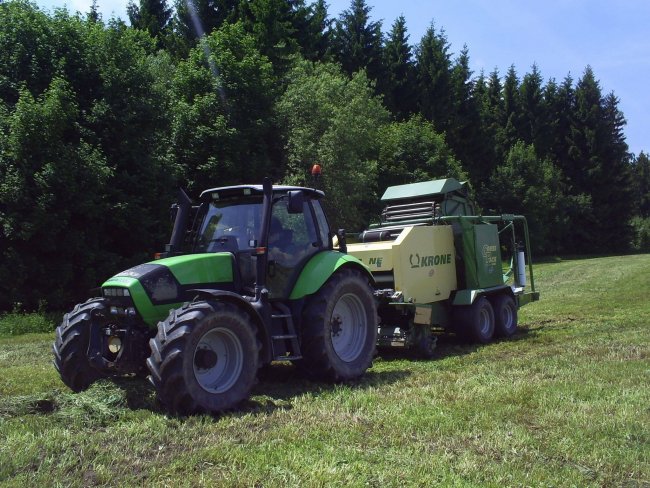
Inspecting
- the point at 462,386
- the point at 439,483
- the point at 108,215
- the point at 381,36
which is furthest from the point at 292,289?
the point at 381,36

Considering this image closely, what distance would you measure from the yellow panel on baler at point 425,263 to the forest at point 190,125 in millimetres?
8999

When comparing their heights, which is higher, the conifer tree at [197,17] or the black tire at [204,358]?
the conifer tree at [197,17]

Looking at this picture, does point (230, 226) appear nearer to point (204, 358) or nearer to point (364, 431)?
point (204, 358)

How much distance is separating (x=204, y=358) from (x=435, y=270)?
5476mm

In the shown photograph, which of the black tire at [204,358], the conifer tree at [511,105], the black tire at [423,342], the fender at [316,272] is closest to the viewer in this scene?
the black tire at [204,358]

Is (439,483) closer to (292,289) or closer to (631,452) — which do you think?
(631,452)

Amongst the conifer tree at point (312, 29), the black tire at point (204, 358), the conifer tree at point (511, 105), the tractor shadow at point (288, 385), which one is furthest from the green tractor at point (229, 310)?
the conifer tree at point (511, 105)

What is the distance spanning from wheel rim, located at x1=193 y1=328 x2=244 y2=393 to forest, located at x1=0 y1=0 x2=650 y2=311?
10480mm

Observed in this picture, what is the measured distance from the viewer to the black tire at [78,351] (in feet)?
20.2

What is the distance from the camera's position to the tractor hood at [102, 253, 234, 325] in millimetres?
5953

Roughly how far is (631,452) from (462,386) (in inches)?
90.7

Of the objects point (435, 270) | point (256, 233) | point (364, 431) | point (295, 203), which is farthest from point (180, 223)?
point (435, 270)

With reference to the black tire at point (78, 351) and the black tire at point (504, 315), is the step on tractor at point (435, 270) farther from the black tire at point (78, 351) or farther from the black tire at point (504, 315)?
the black tire at point (78, 351)

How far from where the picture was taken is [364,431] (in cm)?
500
